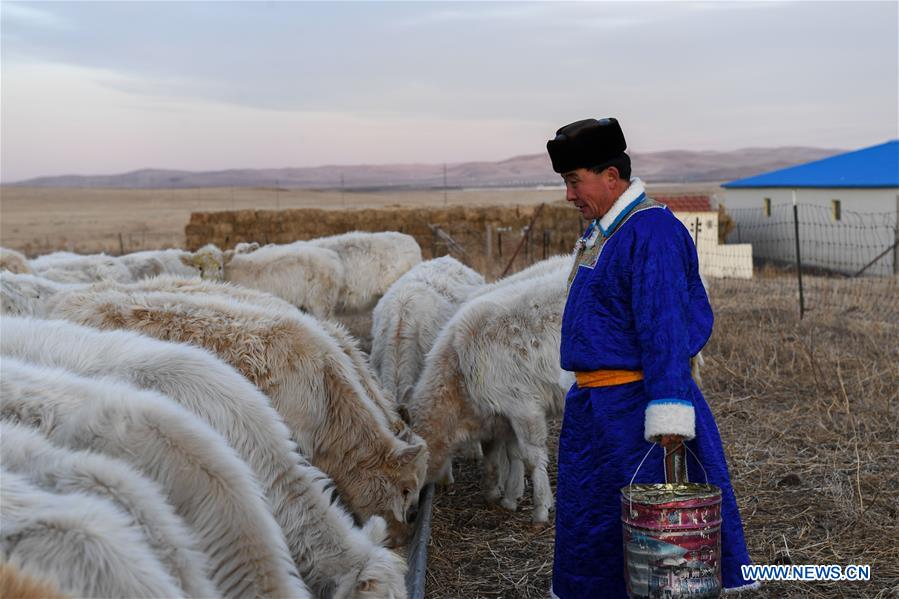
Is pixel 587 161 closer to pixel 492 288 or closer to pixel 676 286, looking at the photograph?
pixel 676 286

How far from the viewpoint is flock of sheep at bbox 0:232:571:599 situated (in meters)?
2.93

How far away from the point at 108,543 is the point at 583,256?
224 centimetres

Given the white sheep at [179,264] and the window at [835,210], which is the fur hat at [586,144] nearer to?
the white sheep at [179,264]

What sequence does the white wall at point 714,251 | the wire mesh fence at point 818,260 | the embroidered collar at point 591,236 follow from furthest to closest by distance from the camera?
the white wall at point 714,251, the wire mesh fence at point 818,260, the embroidered collar at point 591,236

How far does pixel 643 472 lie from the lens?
3.57 meters

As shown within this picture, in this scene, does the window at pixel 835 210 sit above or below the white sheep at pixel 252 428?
above

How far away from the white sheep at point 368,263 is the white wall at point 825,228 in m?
13.6

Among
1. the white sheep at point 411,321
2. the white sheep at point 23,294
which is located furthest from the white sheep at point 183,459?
the white sheep at point 23,294

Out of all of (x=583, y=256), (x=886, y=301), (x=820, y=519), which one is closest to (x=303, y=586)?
(x=583, y=256)

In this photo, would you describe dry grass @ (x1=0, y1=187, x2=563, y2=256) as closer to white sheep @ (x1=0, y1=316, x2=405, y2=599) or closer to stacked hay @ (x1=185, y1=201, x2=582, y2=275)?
stacked hay @ (x1=185, y1=201, x2=582, y2=275)

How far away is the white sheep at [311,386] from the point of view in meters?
5.00

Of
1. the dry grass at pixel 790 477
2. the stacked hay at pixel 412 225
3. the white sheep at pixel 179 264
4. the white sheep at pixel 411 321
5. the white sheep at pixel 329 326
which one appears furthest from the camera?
the stacked hay at pixel 412 225

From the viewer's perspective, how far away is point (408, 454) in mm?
4961

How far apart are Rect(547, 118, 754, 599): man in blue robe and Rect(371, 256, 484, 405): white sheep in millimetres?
3162
